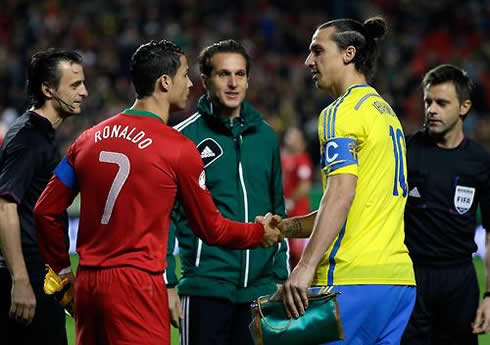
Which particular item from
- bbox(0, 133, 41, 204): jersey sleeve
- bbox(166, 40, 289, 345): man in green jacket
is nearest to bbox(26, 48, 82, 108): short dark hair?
bbox(0, 133, 41, 204): jersey sleeve

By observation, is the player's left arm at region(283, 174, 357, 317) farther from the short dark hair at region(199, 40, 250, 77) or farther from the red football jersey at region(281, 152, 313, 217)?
the red football jersey at region(281, 152, 313, 217)

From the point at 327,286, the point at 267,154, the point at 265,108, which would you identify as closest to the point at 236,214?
the point at 267,154

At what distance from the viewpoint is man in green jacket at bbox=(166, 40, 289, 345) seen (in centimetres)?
522

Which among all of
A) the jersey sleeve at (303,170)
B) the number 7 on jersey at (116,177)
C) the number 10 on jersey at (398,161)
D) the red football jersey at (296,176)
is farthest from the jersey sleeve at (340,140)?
the jersey sleeve at (303,170)

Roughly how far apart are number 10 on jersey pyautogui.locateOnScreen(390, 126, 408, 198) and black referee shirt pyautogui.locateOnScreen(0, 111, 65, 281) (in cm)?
187

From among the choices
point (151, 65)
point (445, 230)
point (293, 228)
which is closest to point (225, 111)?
point (293, 228)

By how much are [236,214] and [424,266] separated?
1168 mm

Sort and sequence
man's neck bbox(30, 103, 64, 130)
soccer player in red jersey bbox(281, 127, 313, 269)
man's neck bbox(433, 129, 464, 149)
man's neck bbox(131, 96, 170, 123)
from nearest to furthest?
1. man's neck bbox(131, 96, 170, 123)
2. man's neck bbox(30, 103, 64, 130)
3. man's neck bbox(433, 129, 464, 149)
4. soccer player in red jersey bbox(281, 127, 313, 269)

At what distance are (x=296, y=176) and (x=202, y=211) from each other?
24.6 ft

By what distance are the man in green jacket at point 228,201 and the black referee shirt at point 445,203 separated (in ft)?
2.60

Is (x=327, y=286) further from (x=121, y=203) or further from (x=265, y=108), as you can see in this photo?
(x=265, y=108)

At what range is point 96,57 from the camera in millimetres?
18594

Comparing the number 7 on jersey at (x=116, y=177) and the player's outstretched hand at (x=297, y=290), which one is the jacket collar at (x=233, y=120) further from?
the player's outstretched hand at (x=297, y=290)

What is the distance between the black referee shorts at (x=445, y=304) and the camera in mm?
5406
